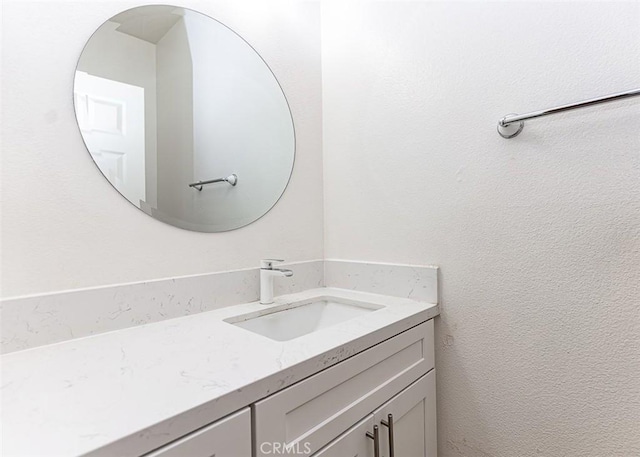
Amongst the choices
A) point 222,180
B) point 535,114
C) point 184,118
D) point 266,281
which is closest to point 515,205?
point 535,114

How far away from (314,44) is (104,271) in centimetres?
116

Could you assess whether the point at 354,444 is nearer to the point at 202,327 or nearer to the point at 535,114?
the point at 202,327

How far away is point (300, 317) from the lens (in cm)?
114

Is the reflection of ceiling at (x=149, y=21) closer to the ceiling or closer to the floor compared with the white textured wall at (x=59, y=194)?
closer to the ceiling

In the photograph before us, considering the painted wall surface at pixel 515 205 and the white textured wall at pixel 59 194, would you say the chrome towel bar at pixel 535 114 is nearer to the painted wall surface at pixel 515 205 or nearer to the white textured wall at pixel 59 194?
the painted wall surface at pixel 515 205

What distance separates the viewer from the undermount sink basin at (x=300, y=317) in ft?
3.32

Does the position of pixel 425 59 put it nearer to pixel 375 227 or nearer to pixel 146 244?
pixel 375 227

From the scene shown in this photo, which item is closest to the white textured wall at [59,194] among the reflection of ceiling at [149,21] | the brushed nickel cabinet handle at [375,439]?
the reflection of ceiling at [149,21]

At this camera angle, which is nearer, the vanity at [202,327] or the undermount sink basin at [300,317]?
the vanity at [202,327]

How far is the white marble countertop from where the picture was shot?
435 millimetres

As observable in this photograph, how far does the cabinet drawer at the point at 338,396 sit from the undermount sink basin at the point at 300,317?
214 millimetres

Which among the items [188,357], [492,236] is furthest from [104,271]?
[492,236]

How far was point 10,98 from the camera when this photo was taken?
720mm

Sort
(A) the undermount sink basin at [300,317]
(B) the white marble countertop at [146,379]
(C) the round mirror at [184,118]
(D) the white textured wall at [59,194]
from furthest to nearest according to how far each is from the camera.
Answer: (A) the undermount sink basin at [300,317]
(C) the round mirror at [184,118]
(D) the white textured wall at [59,194]
(B) the white marble countertop at [146,379]
